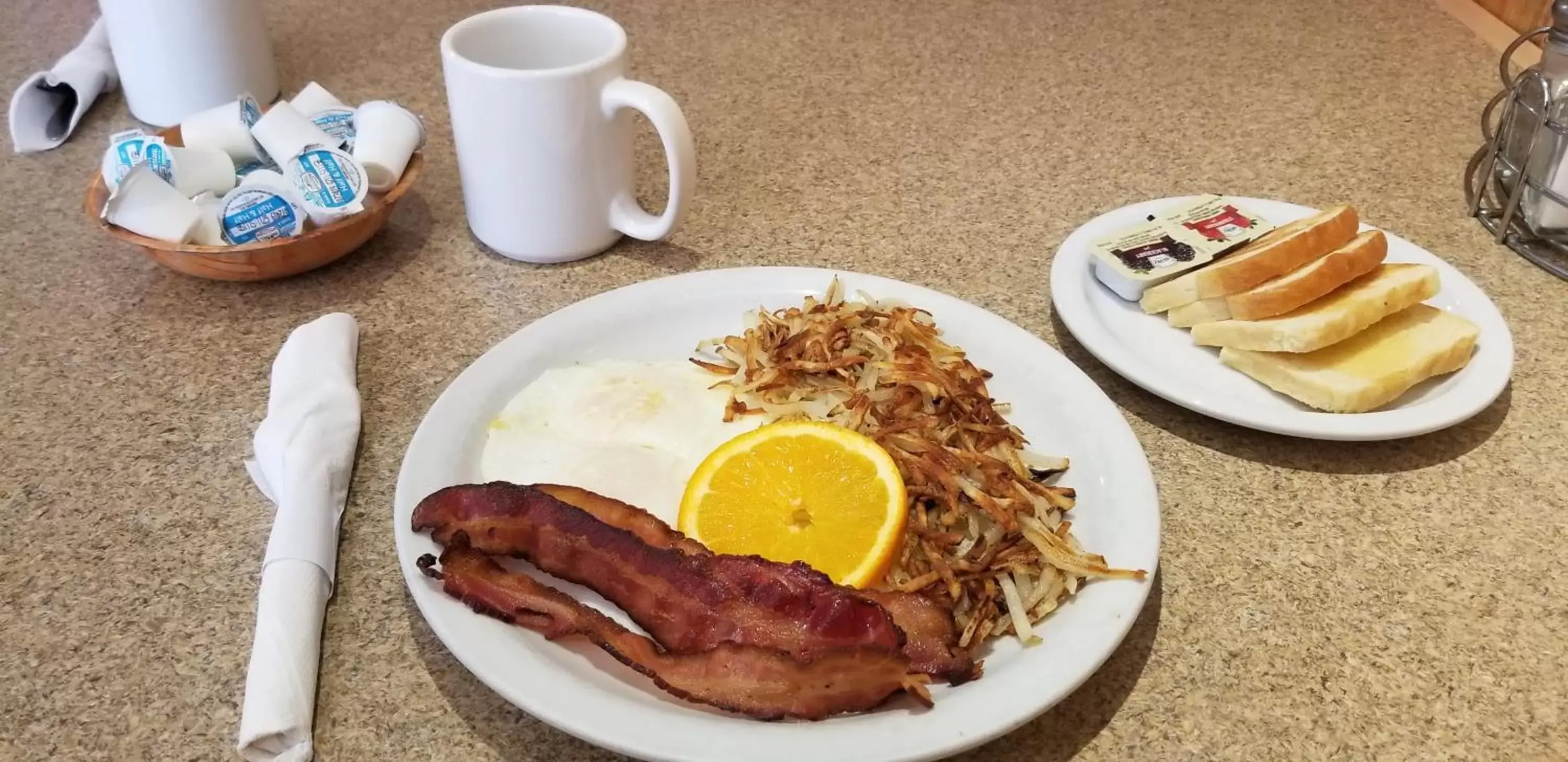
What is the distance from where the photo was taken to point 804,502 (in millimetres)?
828

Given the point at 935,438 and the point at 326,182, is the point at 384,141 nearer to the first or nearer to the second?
the point at 326,182

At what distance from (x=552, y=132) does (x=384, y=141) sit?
0.73 ft

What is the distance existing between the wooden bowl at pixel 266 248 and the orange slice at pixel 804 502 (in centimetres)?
54

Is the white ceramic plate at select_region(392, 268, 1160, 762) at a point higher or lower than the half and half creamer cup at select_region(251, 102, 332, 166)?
lower

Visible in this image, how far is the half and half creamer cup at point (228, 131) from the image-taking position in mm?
1212

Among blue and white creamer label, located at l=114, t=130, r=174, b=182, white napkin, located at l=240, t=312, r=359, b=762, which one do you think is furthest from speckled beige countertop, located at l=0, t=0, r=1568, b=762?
blue and white creamer label, located at l=114, t=130, r=174, b=182

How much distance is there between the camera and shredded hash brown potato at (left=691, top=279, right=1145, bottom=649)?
80 centimetres

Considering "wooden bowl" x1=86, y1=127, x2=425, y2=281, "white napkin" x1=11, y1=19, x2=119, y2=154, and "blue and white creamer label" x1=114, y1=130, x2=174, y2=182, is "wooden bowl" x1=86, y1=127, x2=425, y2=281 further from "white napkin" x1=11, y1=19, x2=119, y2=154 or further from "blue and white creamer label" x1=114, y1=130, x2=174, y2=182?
"white napkin" x1=11, y1=19, x2=119, y2=154

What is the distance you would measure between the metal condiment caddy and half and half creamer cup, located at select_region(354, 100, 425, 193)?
1239mm

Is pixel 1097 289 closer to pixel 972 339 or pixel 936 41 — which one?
pixel 972 339

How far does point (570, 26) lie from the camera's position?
3.91 feet

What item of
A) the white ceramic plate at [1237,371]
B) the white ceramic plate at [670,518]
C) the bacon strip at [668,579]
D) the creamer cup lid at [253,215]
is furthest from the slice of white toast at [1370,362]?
the creamer cup lid at [253,215]

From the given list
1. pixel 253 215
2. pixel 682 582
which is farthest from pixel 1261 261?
pixel 253 215

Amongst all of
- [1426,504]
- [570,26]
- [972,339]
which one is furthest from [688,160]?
[1426,504]
